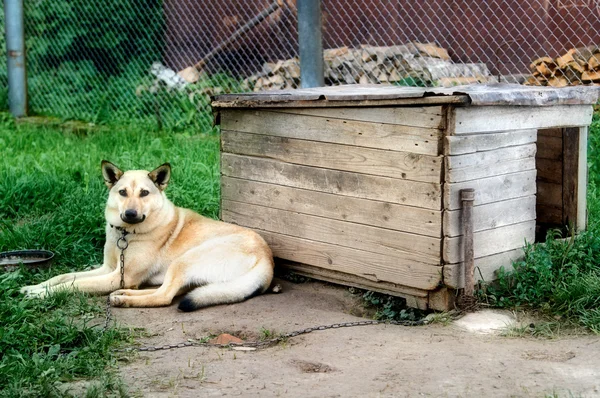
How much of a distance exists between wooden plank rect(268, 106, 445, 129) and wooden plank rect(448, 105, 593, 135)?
0.31 ft

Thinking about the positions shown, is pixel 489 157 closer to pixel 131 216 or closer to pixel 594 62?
pixel 131 216

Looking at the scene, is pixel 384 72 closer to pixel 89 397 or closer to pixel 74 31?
pixel 74 31

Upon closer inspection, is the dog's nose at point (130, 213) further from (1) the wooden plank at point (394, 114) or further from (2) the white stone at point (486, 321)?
(2) the white stone at point (486, 321)

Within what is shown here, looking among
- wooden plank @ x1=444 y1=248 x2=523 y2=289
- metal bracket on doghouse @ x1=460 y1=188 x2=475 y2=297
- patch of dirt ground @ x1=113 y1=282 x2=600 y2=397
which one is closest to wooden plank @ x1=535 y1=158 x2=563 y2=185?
wooden plank @ x1=444 y1=248 x2=523 y2=289

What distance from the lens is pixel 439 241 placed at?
4863mm

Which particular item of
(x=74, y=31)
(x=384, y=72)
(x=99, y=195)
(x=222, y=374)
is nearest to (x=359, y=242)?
(x=222, y=374)

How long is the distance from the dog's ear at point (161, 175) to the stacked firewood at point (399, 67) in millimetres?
3763

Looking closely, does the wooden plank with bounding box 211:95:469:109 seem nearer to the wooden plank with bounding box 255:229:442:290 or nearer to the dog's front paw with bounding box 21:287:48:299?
the wooden plank with bounding box 255:229:442:290

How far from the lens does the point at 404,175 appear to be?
4992 mm

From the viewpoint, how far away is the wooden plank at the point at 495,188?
15.8 feet

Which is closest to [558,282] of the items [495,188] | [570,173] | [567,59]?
[495,188]

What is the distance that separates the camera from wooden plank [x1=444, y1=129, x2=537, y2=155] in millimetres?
4785

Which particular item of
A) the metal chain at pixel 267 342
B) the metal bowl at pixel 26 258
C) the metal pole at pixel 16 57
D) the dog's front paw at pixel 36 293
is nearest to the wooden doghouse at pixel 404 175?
the metal chain at pixel 267 342

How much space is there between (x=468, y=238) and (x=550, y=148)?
1458 mm
